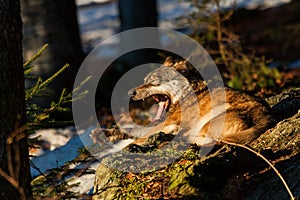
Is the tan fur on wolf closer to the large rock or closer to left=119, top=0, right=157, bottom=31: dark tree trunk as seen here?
the large rock

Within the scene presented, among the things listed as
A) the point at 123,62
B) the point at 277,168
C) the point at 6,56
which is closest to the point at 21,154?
the point at 6,56

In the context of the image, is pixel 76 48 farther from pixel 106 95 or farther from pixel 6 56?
pixel 6 56

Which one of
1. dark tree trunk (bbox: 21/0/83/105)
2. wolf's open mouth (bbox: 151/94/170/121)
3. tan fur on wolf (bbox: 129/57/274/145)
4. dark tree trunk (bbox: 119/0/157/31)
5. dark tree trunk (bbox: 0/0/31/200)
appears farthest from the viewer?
dark tree trunk (bbox: 119/0/157/31)

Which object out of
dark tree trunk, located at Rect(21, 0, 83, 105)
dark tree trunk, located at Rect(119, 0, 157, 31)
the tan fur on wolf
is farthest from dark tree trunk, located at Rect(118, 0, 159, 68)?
the tan fur on wolf

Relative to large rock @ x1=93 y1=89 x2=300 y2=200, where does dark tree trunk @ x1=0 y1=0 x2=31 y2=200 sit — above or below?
above

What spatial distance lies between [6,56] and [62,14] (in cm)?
472

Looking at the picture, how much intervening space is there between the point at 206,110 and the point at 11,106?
1433 millimetres

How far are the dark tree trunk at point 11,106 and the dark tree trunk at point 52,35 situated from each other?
14.6 ft

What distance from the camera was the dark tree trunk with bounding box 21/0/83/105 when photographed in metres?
7.56

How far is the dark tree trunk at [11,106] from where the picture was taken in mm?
3123

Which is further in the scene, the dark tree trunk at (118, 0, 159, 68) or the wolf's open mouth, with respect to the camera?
the dark tree trunk at (118, 0, 159, 68)

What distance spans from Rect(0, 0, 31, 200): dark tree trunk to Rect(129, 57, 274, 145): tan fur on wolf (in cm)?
109

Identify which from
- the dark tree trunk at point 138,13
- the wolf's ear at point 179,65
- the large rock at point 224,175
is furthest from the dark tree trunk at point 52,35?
the large rock at point 224,175

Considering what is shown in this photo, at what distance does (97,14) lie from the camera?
17359mm
